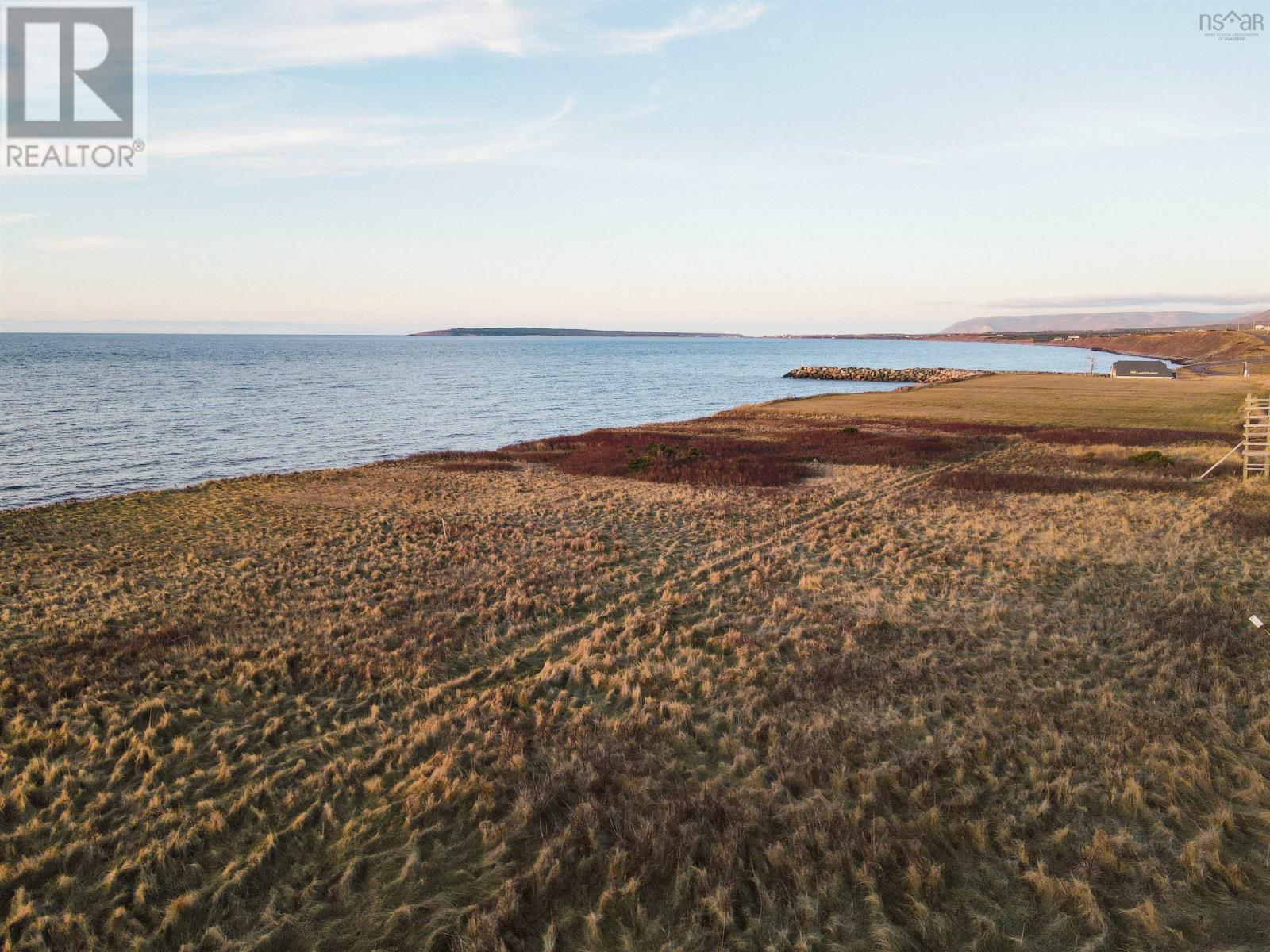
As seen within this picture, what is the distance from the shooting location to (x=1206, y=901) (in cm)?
621

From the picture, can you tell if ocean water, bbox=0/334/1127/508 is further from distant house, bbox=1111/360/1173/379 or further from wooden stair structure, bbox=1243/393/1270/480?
wooden stair structure, bbox=1243/393/1270/480

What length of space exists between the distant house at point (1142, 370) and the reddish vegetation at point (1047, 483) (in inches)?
3247

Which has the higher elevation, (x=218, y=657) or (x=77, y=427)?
(x=77, y=427)

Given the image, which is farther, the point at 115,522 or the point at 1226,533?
the point at 115,522

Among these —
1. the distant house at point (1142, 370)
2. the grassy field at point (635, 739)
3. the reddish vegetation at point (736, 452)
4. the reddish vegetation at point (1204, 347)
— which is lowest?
the grassy field at point (635, 739)

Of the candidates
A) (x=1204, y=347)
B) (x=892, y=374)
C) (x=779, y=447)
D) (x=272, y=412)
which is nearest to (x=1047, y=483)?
(x=779, y=447)

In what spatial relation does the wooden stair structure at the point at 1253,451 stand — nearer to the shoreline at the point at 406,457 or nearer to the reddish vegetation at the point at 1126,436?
the reddish vegetation at the point at 1126,436

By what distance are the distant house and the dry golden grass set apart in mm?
3243

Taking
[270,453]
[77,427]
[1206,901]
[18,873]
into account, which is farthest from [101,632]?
[77,427]

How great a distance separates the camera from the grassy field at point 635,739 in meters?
6.16

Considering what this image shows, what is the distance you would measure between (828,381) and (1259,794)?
4335 inches

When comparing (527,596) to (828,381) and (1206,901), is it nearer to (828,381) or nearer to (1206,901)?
(1206,901)

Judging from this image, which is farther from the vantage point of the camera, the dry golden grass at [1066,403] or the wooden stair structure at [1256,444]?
the dry golden grass at [1066,403]

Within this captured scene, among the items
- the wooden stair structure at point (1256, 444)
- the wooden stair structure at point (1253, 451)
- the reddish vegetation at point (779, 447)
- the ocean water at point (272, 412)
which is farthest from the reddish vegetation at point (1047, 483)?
the ocean water at point (272, 412)
